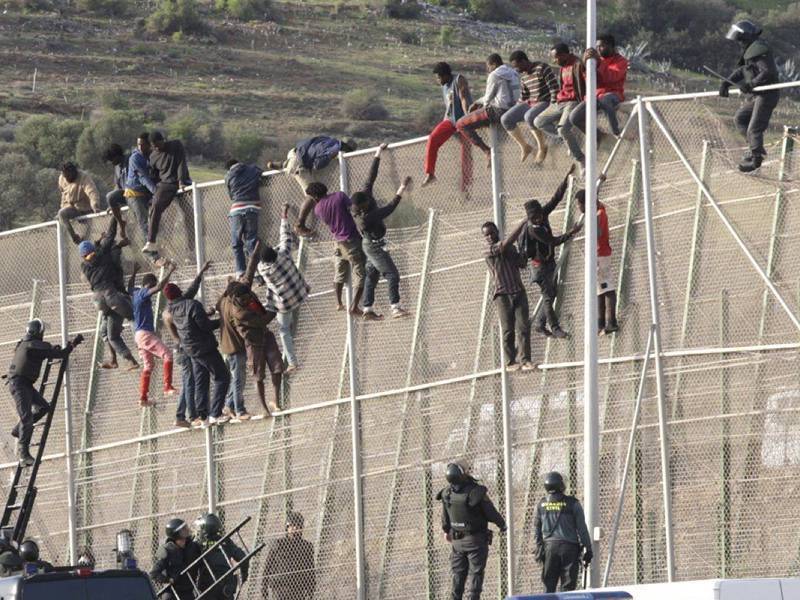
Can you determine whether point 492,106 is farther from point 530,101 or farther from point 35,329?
point 35,329

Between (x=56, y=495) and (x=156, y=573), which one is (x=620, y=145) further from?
(x=56, y=495)

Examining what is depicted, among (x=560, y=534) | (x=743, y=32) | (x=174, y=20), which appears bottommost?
(x=174, y=20)

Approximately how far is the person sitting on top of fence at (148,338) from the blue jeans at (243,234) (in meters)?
1.35

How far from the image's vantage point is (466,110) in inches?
987

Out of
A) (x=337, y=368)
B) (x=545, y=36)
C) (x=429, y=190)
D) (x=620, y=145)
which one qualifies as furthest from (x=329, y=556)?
(x=545, y=36)

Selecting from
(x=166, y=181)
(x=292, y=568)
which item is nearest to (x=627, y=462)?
(x=292, y=568)

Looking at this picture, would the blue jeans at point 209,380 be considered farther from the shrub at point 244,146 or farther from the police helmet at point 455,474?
Result: the shrub at point 244,146

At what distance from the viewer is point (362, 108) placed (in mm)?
100125

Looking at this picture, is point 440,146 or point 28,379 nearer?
point 440,146

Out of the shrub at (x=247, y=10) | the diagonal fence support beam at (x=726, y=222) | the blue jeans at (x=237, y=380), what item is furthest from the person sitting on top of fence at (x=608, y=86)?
the shrub at (x=247, y=10)

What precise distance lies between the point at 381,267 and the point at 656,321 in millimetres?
3823

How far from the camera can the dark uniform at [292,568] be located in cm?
2581

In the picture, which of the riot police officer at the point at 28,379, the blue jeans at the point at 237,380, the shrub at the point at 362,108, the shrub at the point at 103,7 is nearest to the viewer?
the blue jeans at the point at 237,380

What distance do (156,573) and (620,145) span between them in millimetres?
7231
